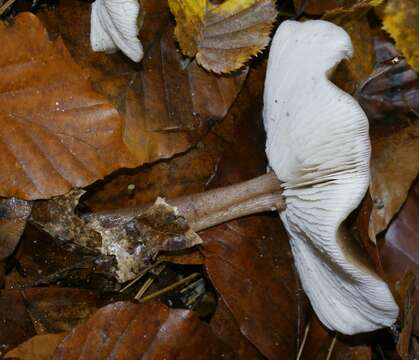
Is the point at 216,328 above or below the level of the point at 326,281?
below

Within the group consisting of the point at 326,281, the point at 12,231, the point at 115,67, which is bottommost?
the point at 326,281

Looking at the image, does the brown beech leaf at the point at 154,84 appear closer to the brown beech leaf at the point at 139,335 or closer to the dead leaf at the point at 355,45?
the dead leaf at the point at 355,45

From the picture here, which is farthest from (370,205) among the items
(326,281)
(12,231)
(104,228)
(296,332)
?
(12,231)

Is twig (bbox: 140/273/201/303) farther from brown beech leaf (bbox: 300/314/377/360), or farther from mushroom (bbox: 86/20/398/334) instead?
brown beech leaf (bbox: 300/314/377/360)

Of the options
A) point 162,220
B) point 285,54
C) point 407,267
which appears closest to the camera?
point 285,54

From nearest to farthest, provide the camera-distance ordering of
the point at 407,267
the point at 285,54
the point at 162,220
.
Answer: the point at 285,54 < the point at 162,220 < the point at 407,267

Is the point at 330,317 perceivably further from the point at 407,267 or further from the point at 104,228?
the point at 104,228

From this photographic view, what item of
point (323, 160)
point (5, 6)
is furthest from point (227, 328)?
point (5, 6)
